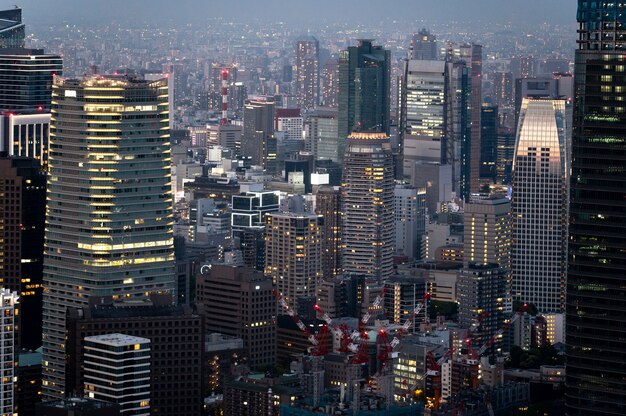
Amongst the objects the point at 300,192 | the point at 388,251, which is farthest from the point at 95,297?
the point at 300,192

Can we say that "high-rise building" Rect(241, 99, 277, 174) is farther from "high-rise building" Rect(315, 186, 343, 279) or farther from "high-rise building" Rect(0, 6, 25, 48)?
"high-rise building" Rect(0, 6, 25, 48)

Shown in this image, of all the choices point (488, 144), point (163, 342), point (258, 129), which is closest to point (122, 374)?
point (163, 342)

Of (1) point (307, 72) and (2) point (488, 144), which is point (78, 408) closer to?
(2) point (488, 144)

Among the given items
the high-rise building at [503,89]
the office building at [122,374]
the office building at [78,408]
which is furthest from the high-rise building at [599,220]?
the high-rise building at [503,89]

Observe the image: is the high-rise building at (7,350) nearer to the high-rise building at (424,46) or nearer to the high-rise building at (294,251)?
the high-rise building at (294,251)

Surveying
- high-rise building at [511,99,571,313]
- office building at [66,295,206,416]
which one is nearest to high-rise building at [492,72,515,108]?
high-rise building at [511,99,571,313]

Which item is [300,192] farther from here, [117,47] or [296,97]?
[117,47]
